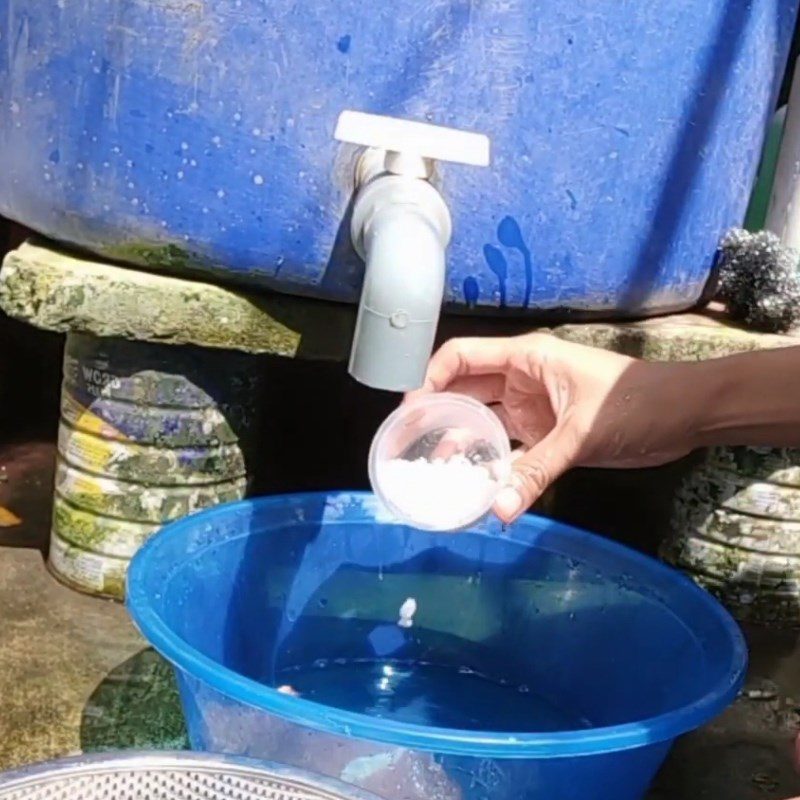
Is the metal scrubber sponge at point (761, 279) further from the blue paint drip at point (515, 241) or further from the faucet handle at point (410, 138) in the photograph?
the faucet handle at point (410, 138)

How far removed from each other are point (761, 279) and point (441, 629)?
0.43 metres

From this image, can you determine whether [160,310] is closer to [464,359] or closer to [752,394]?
[464,359]

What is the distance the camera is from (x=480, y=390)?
1.00 m

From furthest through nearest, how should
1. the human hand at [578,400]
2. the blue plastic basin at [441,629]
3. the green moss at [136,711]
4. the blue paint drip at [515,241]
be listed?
Answer: the blue paint drip at [515,241] < the green moss at [136,711] < the human hand at [578,400] < the blue plastic basin at [441,629]

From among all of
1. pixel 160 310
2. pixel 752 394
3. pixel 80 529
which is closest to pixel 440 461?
pixel 752 394

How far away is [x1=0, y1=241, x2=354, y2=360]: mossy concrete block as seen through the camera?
1.12 metres

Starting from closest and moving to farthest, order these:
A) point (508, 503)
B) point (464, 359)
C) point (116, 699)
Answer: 1. point (508, 503)
2. point (464, 359)
3. point (116, 699)

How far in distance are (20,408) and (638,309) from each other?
91cm

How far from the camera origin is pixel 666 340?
1.21 m

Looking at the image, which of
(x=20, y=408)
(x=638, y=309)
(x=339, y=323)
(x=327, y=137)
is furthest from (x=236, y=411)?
(x=20, y=408)

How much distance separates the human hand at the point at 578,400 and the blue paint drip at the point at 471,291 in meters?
0.17

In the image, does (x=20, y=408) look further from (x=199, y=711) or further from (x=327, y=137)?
(x=199, y=711)

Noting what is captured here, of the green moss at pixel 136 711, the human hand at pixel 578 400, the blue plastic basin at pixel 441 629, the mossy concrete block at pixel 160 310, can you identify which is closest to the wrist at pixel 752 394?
the human hand at pixel 578 400

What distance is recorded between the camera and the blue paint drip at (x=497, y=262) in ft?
3.70
